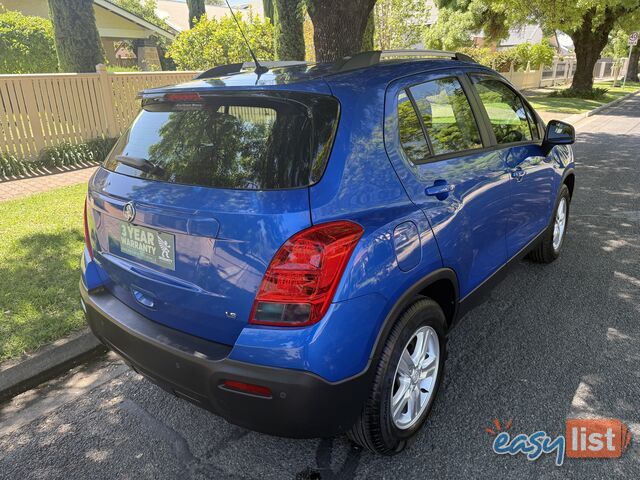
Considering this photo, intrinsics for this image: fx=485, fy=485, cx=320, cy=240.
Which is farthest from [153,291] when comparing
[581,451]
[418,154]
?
[581,451]

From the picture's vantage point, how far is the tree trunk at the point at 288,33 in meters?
10.3

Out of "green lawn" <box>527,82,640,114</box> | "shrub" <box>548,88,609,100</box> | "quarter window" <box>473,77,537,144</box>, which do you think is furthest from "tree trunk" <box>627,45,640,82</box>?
"quarter window" <box>473,77,537,144</box>

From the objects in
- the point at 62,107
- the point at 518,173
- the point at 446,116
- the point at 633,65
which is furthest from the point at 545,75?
the point at 446,116

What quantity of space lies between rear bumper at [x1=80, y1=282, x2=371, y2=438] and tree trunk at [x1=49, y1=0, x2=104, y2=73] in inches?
405

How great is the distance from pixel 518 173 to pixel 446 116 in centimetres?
86

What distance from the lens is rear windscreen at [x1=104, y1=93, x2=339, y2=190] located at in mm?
1958

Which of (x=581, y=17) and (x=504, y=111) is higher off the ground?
(x=581, y=17)

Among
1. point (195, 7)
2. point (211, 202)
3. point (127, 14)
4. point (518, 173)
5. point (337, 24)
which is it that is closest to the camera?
point (211, 202)

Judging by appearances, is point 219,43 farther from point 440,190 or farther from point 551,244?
point 440,190

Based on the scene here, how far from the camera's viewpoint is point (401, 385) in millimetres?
2307

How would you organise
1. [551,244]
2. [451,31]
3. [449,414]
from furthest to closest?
1. [451,31]
2. [551,244]
3. [449,414]

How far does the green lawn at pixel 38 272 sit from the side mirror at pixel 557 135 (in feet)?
12.3

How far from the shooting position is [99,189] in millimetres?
2463

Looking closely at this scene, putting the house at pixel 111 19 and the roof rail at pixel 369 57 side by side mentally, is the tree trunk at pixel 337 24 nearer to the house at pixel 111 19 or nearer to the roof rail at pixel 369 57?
the roof rail at pixel 369 57
